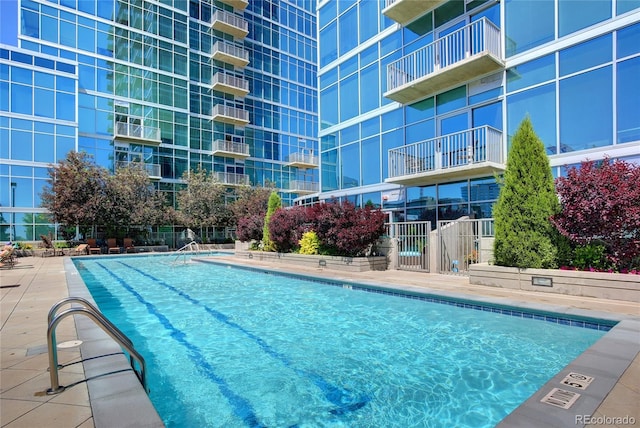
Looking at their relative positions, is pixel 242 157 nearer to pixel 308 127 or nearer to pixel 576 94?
pixel 308 127

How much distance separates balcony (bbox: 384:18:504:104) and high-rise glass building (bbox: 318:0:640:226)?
4cm

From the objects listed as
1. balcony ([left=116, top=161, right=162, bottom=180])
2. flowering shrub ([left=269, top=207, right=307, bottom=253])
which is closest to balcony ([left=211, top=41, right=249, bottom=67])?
balcony ([left=116, top=161, right=162, bottom=180])

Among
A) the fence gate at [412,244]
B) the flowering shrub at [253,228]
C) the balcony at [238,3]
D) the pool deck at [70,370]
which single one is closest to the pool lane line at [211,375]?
the pool deck at [70,370]

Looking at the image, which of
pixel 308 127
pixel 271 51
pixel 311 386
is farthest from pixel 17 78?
pixel 311 386

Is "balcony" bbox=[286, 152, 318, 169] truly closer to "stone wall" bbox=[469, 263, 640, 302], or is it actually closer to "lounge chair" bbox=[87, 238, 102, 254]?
"lounge chair" bbox=[87, 238, 102, 254]

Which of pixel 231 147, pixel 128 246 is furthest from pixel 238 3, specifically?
pixel 128 246

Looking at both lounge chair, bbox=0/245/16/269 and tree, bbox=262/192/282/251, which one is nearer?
lounge chair, bbox=0/245/16/269

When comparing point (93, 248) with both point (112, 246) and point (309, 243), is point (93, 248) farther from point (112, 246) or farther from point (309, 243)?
point (309, 243)

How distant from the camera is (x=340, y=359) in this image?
15.7 feet

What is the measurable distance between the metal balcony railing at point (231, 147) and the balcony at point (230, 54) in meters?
8.07

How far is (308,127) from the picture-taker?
138 feet

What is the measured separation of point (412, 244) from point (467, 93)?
6373 millimetres

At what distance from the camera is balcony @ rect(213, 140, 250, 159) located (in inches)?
1339

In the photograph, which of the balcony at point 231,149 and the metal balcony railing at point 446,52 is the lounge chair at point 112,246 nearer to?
the balcony at point 231,149
